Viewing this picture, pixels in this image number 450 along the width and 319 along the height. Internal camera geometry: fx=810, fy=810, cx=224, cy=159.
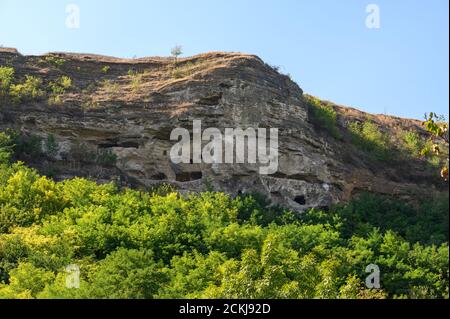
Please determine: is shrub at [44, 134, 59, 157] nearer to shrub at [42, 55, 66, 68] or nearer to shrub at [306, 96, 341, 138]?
shrub at [42, 55, 66, 68]

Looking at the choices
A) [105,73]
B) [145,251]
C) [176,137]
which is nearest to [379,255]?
[145,251]

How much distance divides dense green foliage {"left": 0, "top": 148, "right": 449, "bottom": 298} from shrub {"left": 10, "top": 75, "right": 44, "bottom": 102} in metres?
3.11

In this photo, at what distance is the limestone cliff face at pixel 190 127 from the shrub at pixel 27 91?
267 mm

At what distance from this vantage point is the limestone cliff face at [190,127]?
1005 inches

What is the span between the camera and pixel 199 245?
1825 cm

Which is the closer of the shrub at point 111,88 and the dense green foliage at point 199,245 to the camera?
the dense green foliage at point 199,245

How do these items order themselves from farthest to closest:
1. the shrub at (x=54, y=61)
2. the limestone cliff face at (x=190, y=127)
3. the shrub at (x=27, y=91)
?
the shrub at (x=54, y=61), the shrub at (x=27, y=91), the limestone cliff face at (x=190, y=127)

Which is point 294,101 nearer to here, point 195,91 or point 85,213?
point 195,91

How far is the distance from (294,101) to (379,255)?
34.4 feet

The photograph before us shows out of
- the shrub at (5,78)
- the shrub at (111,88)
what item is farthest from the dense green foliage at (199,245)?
the shrub at (111,88)

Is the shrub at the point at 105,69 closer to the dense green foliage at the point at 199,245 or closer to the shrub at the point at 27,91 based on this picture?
the shrub at the point at 27,91

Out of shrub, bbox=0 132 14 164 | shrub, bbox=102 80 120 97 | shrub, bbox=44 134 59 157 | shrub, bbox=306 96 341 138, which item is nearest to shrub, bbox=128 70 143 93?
shrub, bbox=102 80 120 97

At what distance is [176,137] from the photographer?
26.4 meters

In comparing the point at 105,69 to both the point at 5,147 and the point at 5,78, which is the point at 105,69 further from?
the point at 5,147
